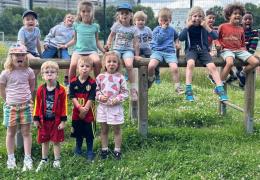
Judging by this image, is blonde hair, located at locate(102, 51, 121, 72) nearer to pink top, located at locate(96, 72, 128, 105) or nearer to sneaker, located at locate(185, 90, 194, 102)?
pink top, located at locate(96, 72, 128, 105)

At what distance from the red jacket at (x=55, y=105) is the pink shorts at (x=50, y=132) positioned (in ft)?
0.27

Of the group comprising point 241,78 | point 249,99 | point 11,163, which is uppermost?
point 241,78

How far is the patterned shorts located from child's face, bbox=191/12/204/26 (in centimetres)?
254

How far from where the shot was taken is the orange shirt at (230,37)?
652cm

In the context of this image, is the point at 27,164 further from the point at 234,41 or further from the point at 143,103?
the point at 234,41

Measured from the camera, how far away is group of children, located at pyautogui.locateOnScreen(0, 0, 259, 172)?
5.28 metres

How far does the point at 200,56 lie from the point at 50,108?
91.1 inches

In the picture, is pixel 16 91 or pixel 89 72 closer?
pixel 16 91

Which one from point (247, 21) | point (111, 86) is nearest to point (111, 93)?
point (111, 86)

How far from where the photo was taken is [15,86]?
208 inches

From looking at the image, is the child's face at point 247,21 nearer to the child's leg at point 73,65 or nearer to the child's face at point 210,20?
the child's face at point 210,20

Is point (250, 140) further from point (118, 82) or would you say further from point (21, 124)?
point (21, 124)

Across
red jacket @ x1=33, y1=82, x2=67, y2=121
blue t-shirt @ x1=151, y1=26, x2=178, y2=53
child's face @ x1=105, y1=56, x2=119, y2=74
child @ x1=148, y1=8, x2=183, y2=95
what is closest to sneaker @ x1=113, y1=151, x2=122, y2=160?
red jacket @ x1=33, y1=82, x2=67, y2=121

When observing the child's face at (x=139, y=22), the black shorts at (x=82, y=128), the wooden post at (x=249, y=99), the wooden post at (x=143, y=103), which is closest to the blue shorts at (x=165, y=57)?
the wooden post at (x=143, y=103)
